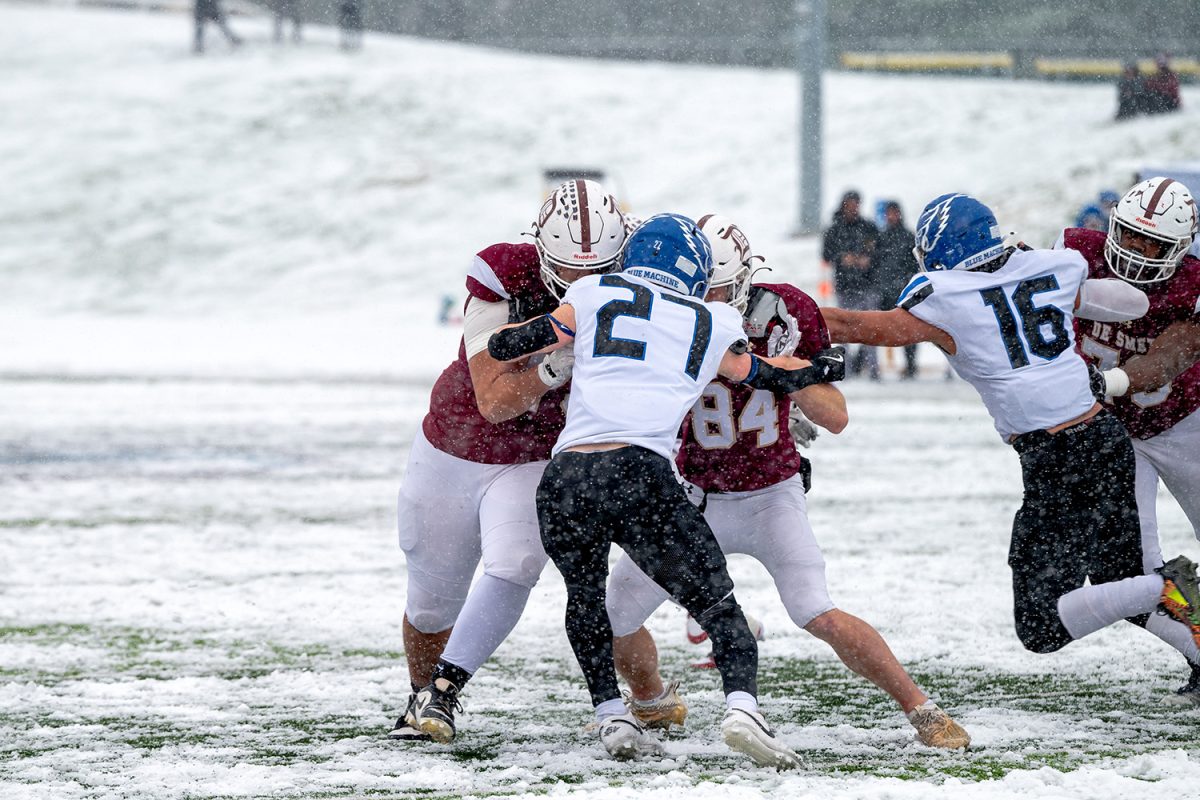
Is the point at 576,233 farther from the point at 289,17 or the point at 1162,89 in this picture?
the point at 289,17

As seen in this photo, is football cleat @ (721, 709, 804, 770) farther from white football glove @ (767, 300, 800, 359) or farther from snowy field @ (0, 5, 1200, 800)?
white football glove @ (767, 300, 800, 359)

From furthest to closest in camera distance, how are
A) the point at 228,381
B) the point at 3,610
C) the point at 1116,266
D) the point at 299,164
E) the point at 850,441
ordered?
the point at 299,164, the point at 228,381, the point at 850,441, the point at 3,610, the point at 1116,266

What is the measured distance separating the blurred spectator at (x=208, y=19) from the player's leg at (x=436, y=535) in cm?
3888

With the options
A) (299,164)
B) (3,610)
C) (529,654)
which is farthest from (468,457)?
(299,164)

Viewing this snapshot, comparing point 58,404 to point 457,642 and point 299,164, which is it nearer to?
point 457,642

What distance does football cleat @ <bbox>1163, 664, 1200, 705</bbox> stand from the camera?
518 centimetres

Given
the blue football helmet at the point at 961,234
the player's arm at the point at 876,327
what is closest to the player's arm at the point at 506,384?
the player's arm at the point at 876,327

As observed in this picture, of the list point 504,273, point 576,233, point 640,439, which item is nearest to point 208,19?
point 504,273

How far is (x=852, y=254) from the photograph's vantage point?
16828 millimetres

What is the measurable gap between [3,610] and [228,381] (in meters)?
10.9

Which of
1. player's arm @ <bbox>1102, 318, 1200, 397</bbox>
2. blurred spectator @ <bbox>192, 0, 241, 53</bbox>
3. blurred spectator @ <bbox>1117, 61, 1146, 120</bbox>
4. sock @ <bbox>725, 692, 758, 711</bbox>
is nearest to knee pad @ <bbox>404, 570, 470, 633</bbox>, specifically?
sock @ <bbox>725, 692, 758, 711</bbox>

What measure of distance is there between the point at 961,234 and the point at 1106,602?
124cm

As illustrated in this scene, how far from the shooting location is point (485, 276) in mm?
4922

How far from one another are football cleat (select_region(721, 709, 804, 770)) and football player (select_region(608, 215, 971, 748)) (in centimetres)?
53
